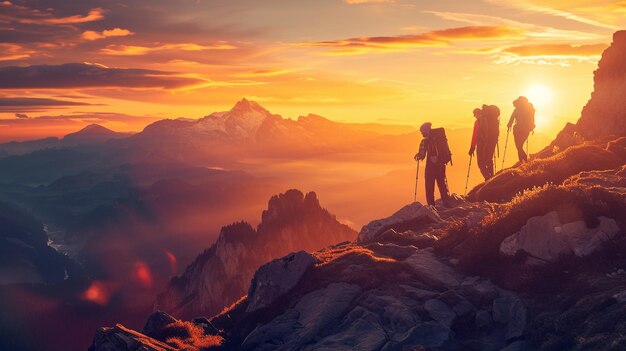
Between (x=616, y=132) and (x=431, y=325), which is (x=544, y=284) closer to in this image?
(x=431, y=325)

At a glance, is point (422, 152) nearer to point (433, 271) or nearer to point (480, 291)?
point (433, 271)

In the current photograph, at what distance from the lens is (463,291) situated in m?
16.4

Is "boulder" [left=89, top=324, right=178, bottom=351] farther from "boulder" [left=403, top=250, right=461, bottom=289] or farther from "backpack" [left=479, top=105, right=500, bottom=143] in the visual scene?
"backpack" [left=479, top=105, right=500, bottom=143]

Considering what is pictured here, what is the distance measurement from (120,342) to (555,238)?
13.0m

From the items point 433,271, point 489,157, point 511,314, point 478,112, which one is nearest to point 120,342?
point 433,271

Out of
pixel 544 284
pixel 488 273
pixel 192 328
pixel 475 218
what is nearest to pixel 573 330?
pixel 544 284

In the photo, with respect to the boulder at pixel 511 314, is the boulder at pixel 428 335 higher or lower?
lower

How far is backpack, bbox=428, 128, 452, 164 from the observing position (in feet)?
94.2

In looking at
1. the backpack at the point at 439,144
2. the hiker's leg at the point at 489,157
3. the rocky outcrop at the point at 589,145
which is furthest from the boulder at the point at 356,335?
the hiker's leg at the point at 489,157

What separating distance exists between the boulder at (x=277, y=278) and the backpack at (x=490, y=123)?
19.9m

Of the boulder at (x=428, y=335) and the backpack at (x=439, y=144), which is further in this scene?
the backpack at (x=439, y=144)

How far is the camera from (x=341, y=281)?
1850cm

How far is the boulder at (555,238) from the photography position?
16.2 meters

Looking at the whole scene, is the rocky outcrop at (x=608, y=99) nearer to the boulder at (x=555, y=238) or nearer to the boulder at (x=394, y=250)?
the boulder at (x=394, y=250)
